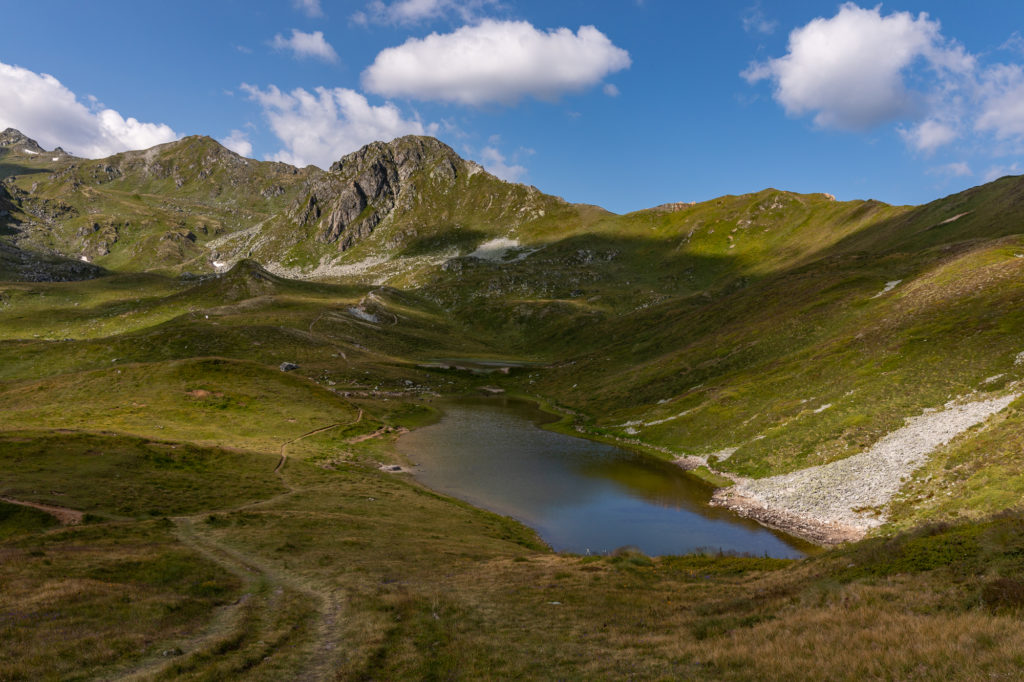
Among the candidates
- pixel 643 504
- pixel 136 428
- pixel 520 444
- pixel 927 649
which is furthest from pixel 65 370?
pixel 927 649

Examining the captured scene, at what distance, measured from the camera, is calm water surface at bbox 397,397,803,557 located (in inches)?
1836

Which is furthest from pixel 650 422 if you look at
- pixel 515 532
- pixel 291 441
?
pixel 291 441

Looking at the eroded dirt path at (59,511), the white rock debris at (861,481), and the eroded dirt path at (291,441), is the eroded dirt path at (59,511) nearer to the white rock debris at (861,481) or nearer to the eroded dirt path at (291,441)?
the eroded dirt path at (291,441)

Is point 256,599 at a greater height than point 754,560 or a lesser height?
lesser

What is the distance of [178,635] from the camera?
20.7 meters

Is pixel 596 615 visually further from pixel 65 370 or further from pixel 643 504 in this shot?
pixel 65 370

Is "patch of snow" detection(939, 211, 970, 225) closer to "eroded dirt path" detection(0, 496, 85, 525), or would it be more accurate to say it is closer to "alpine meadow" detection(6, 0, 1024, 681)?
"alpine meadow" detection(6, 0, 1024, 681)

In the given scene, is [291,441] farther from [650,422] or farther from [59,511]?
[650,422]

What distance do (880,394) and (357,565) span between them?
6291cm

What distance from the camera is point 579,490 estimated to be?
6188 centimetres

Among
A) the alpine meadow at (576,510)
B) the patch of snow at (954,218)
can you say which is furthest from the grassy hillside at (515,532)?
the patch of snow at (954,218)

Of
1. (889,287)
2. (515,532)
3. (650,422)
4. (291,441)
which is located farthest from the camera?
(889,287)

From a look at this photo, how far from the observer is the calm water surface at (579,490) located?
46.6m

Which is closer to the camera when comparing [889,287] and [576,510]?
[576,510]
